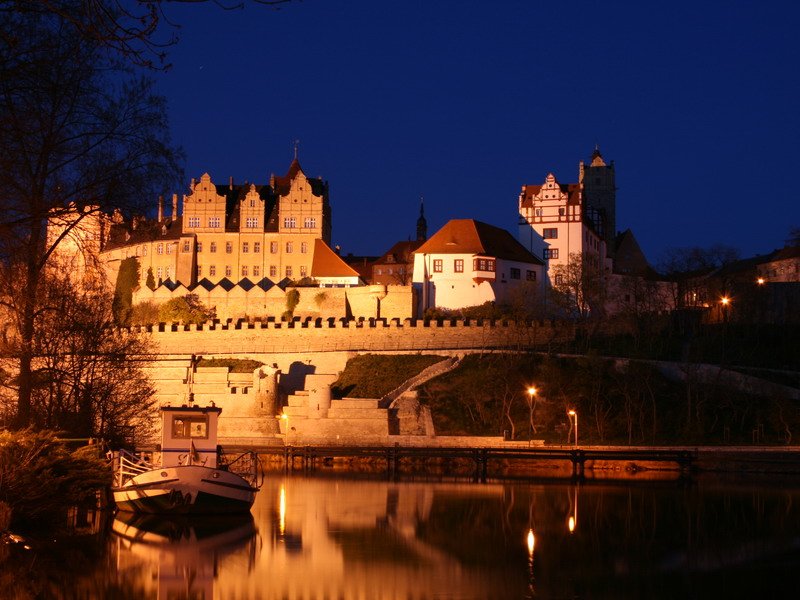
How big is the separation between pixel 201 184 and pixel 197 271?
22.8 ft

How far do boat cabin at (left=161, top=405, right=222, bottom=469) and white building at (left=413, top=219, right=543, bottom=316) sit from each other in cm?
4251

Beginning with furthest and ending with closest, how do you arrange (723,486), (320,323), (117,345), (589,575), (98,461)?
(320,323)
(723,486)
(117,345)
(98,461)
(589,575)

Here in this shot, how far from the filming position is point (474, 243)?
243ft

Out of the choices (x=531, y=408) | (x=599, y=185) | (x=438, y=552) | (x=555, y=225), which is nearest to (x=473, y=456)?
(x=531, y=408)

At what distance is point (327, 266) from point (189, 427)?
50.5m

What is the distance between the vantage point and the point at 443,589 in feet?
62.7

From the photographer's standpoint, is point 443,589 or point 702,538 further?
point 702,538

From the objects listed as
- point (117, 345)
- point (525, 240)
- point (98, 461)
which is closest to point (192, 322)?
point (525, 240)

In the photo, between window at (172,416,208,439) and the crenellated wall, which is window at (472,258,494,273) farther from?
window at (172,416,208,439)

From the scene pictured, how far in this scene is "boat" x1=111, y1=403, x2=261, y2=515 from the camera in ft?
92.7

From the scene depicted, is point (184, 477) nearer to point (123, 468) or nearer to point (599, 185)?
point (123, 468)

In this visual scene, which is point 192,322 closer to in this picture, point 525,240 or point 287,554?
point 525,240

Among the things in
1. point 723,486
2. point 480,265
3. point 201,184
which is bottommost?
point 723,486

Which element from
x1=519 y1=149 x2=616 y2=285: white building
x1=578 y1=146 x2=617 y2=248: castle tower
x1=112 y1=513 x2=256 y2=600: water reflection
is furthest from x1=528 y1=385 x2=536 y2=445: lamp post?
x1=578 y1=146 x2=617 y2=248: castle tower
